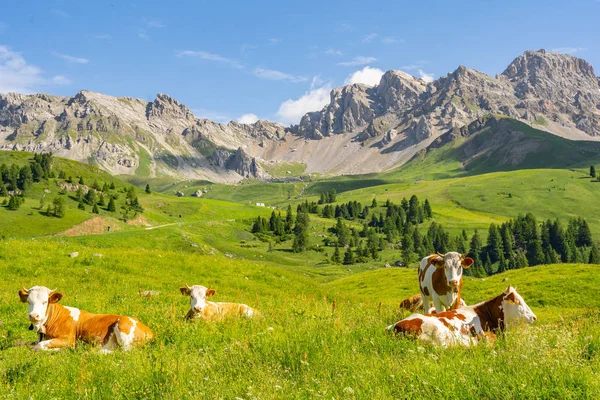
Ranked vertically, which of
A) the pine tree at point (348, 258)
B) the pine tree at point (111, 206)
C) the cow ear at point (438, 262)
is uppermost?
the cow ear at point (438, 262)

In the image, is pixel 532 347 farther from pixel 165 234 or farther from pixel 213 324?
pixel 165 234

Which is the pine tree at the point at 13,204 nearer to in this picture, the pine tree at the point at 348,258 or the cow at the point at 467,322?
the pine tree at the point at 348,258

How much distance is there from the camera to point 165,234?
381 feet

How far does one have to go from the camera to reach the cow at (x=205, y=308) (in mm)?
15336

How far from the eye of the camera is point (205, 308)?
16.3 m

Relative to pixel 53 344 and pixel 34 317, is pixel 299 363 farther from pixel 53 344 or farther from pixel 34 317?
pixel 34 317

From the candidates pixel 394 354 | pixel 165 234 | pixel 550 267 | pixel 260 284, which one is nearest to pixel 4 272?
pixel 260 284

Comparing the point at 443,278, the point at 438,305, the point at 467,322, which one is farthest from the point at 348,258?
the point at 467,322

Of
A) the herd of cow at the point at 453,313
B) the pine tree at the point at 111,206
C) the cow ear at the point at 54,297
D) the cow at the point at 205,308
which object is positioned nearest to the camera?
the herd of cow at the point at 453,313

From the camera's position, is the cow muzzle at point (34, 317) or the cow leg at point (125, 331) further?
the cow muzzle at point (34, 317)

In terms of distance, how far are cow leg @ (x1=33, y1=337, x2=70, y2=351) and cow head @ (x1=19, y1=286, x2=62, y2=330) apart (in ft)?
1.88

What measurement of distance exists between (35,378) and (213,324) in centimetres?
496

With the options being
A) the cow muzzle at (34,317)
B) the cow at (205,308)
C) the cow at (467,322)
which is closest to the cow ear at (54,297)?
the cow muzzle at (34,317)

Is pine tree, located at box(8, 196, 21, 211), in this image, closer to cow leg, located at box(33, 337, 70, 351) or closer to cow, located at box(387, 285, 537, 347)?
cow leg, located at box(33, 337, 70, 351)
